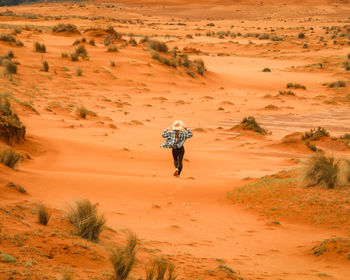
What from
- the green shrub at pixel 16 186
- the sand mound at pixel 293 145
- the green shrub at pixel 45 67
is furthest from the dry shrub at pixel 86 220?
the green shrub at pixel 45 67

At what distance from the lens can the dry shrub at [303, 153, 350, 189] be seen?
28.4 ft

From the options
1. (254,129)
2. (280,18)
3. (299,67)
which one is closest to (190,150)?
(254,129)

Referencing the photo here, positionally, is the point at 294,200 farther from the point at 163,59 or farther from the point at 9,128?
the point at 163,59

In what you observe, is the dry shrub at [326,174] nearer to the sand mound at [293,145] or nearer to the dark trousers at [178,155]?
the dark trousers at [178,155]

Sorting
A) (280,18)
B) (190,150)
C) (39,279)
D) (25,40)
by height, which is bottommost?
(39,279)

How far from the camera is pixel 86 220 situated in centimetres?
554

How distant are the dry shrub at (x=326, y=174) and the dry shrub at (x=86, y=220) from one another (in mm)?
4614

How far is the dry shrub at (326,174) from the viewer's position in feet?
28.4

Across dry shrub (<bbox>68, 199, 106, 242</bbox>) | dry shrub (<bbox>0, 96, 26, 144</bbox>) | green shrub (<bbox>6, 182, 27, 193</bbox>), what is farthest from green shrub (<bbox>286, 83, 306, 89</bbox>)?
dry shrub (<bbox>68, 199, 106, 242</bbox>)

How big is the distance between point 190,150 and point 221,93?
1342cm

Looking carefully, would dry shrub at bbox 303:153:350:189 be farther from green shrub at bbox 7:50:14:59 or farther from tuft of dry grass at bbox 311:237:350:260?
green shrub at bbox 7:50:14:59

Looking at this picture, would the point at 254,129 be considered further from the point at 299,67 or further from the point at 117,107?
the point at 299,67

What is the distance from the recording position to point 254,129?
1761cm

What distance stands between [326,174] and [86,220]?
4957 millimetres
